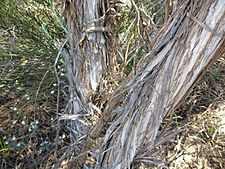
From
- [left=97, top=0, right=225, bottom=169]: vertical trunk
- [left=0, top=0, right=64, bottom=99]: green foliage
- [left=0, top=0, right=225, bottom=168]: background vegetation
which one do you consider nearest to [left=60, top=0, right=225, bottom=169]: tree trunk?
[left=97, top=0, right=225, bottom=169]: vertical trunk

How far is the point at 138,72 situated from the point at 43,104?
2.39 ft

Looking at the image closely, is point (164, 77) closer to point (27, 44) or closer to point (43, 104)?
point (43, 104)

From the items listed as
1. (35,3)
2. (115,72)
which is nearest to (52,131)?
(115,72)

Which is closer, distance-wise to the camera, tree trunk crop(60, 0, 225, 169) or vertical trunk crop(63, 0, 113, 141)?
tree trunk crop(60, 0, 225, 169)

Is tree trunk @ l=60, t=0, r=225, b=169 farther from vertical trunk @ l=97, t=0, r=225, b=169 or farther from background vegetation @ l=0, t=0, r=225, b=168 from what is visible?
background vegetation @ l=0, t=0, r=225, b=168

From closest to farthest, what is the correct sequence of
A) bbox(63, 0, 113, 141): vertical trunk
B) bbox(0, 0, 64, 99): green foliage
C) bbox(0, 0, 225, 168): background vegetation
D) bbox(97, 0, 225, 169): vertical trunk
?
bbox(97, 0, 225, 169): vertical trunk
bbox(63, 0, 113, 141): vertical trunk
bbox(0, 0, 225, 168): background vegetation
bbox(0, 0, 64, 99): green foliage

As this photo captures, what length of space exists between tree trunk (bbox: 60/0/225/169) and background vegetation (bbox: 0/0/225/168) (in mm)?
250

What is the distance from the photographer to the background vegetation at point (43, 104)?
155 cm

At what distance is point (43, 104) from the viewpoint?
5.44 feet

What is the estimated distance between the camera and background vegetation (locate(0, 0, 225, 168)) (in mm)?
1555

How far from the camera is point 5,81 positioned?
67.1 inches

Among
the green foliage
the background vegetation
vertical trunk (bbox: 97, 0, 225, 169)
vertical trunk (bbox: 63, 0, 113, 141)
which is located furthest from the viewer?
the green foliage

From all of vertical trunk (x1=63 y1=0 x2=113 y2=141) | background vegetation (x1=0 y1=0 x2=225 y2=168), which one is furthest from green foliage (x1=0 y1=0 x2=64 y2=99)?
vertical trunk (x1=63 y1=0 x2=113 y2=141)

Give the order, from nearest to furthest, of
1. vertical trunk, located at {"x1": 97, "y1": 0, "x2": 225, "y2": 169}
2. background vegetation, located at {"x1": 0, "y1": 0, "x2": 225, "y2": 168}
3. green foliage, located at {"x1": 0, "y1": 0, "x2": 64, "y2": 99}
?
vertical trunk, located at {"x1": 97, "y1": 0, "x2": 225, "y2": 169}
background vegetation, located at {"x1": 0, "y1": 0, "x2": 225, "y2": 168}
green foliage, located at {"x1": 0, "y1": 0, "x2": 64, "y2": 99}
